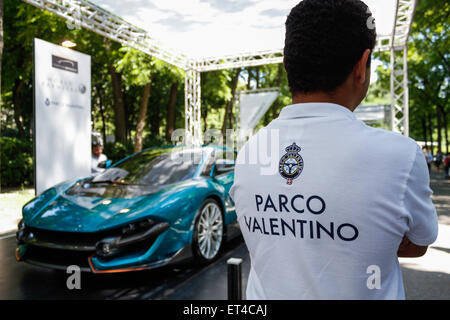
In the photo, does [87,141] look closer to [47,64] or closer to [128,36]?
[47,64]

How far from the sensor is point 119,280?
389 cm

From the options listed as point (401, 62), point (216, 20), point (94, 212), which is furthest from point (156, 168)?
point (401, 62)

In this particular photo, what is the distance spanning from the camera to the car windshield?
4695 millimetres

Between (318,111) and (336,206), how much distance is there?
11.1 inches

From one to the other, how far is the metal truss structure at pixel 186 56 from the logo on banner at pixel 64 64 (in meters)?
2.09

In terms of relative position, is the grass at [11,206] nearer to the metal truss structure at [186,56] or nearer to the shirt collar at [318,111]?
the metal truss structure at [186,56]

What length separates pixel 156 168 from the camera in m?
4.96

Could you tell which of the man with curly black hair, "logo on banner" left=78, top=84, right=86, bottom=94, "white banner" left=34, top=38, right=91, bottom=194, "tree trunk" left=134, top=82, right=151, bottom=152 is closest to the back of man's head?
the man with curly black hair

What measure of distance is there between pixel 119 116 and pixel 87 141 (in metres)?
10.3

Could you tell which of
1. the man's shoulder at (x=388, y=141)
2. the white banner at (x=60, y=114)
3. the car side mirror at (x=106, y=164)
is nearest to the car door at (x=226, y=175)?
the car side mirror at (x=106, y=164)

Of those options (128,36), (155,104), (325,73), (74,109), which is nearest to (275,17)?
(128,36)

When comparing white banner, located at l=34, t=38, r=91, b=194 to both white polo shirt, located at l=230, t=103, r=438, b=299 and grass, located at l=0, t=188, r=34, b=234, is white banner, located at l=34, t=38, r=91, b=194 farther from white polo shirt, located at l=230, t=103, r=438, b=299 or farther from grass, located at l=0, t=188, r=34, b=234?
white polo shirt, located at l=230, t=103, r=438, b=299

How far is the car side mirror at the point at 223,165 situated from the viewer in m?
5.28

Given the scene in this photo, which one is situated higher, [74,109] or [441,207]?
[74,109]
